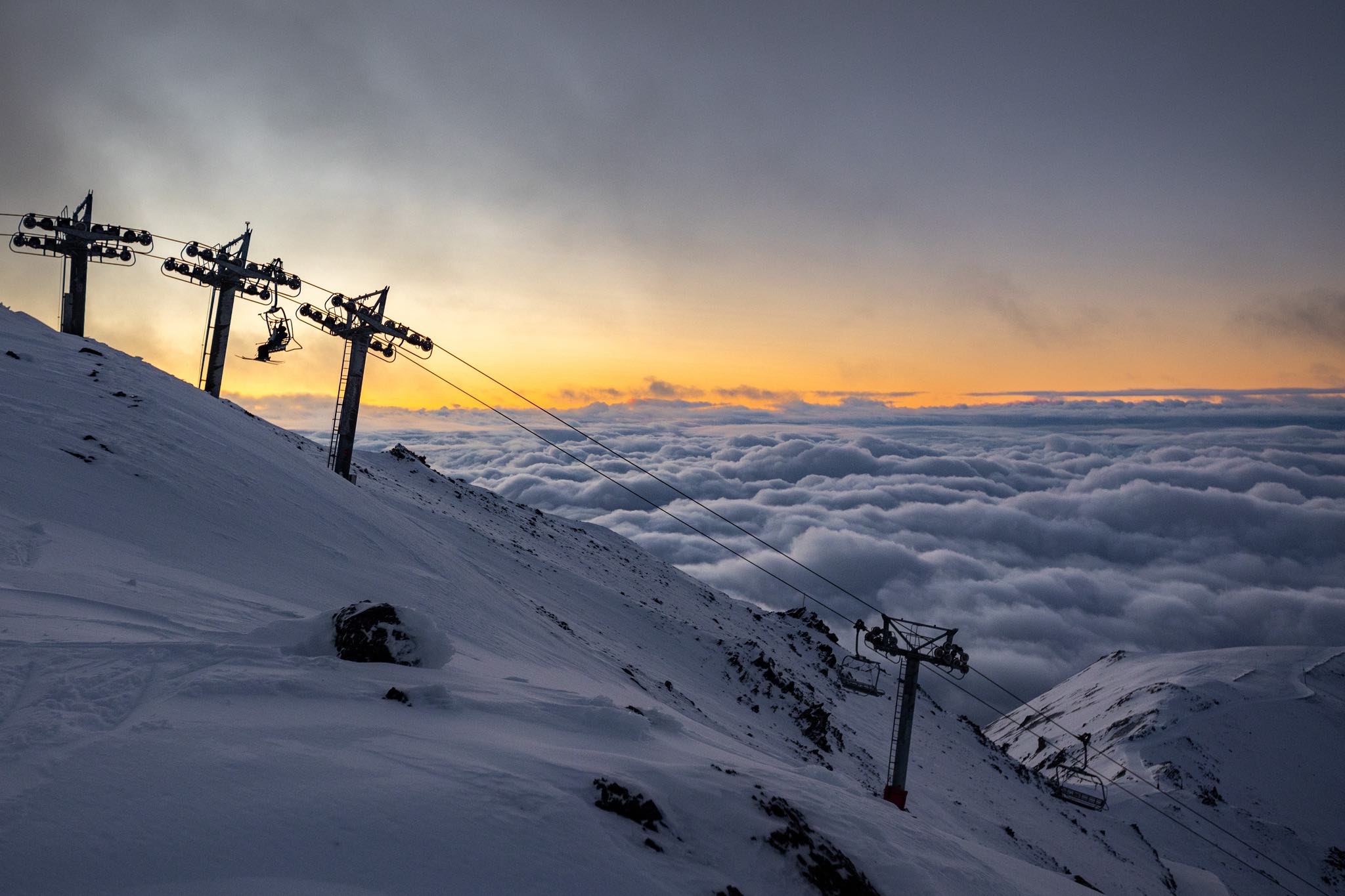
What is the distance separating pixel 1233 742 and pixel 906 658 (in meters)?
125

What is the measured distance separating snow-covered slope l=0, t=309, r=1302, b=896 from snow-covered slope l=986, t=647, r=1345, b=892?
90.0m

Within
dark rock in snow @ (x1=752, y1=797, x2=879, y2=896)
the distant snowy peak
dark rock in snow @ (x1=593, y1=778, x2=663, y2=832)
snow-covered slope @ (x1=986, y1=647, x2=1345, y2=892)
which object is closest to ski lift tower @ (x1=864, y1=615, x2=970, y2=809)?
dark rock in snow @ (x1=752, y1=797, x2=879, y2=896)

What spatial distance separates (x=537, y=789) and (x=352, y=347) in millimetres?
26028

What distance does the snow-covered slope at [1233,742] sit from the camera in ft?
282

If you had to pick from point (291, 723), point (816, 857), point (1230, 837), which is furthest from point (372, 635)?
point (1230, 837)

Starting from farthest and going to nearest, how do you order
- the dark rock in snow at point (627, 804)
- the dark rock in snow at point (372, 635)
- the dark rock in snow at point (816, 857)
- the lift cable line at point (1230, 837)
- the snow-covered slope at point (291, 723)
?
the lift cable line at point (1230, 837), the dark rock in snow at point (372, 635), the dark rock in snow at point (816, 857), the dark rock in snow at point (627, 804), the snow-covered slope at point (291, 723)

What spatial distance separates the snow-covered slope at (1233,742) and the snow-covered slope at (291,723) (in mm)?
90045

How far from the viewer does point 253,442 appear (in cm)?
2184

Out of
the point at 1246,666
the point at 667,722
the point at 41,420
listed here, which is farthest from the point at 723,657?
the point at 1246,666

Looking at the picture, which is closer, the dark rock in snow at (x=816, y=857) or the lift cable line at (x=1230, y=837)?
the dark rock in snow at (x=816, y=857)

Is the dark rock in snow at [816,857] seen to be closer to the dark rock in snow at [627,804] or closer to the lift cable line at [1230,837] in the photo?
the dark rock in snow at [627,804]

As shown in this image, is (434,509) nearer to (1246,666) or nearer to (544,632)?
(544,632)

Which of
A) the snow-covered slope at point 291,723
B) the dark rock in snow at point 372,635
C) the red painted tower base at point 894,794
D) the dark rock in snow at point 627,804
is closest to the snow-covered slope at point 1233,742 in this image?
the red painted tower base at point 894,794

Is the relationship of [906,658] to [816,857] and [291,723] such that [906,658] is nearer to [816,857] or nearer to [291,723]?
[816,857]
